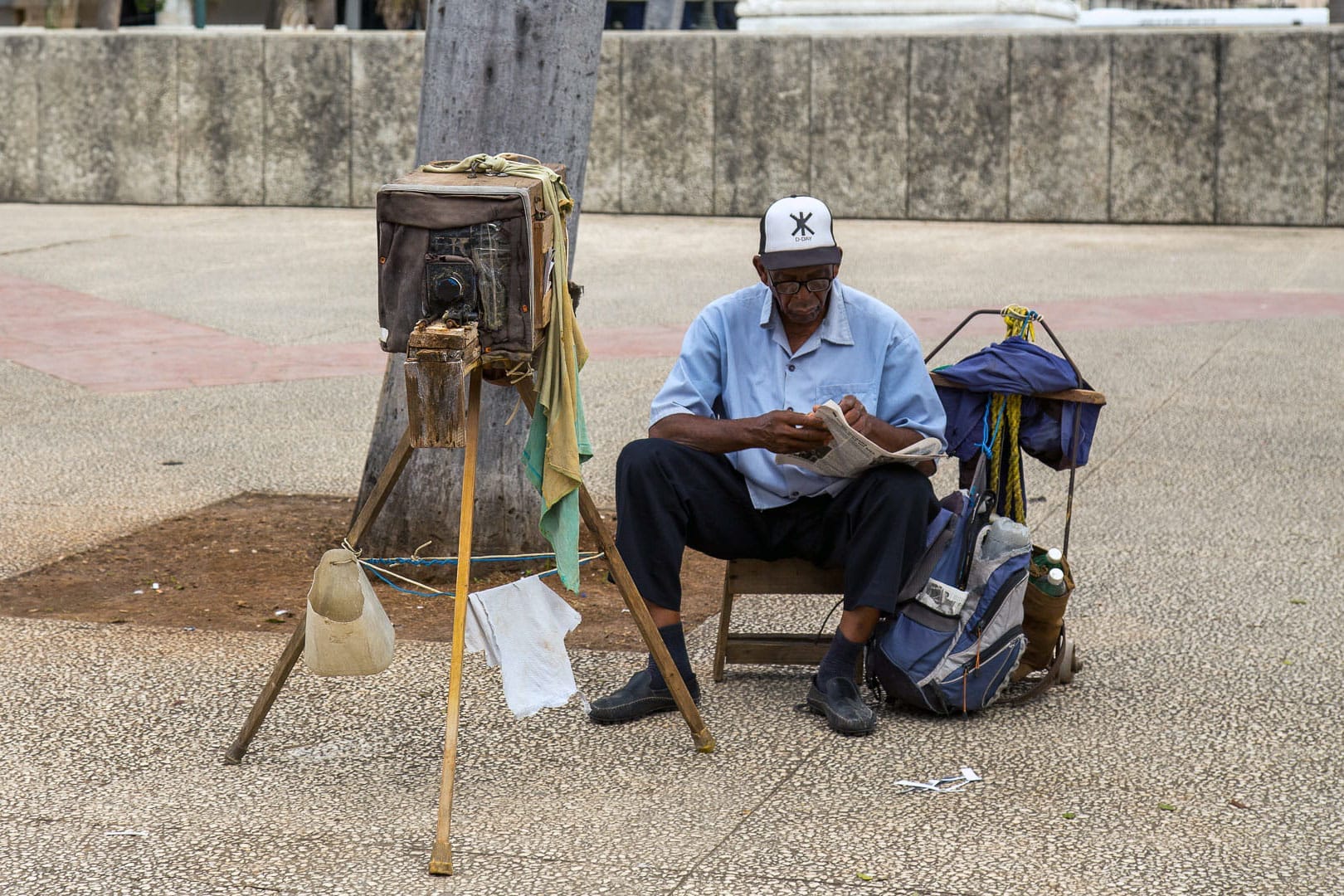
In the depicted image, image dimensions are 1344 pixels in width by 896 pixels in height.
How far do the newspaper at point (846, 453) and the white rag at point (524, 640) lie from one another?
71 centimetres

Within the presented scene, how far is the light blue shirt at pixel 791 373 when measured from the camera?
4.12m

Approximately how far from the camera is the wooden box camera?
3.35m

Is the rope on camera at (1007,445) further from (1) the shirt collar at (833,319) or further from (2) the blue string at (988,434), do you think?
(1) the shirt collar at (833,319)

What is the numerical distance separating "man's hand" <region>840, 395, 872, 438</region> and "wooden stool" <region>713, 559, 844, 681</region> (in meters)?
0.44

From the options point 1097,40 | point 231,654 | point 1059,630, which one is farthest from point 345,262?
point 1059,630

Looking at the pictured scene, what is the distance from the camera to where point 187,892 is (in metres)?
3.18

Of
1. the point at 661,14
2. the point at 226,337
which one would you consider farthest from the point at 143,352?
the point at 661,14

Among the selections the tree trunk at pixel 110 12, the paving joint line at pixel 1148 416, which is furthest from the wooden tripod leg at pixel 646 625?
the tree trunk at pixel 110 12

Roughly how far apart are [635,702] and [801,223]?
1223mm

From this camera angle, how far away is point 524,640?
3729 millimetres

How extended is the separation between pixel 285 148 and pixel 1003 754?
42.1 ft

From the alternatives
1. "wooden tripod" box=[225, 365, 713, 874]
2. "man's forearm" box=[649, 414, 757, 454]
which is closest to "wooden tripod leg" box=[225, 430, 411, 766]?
"wooden tripod" box=[225, 365, 713, 874]

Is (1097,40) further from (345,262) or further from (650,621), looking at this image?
(650,621)

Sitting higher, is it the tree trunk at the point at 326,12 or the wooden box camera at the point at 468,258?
the tree trunk at the point at 326,12
